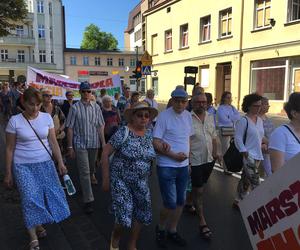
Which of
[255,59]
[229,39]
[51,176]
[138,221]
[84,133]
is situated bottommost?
[138,221]

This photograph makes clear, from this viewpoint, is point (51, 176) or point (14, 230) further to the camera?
point (14, 230)

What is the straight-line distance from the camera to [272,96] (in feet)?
68.0

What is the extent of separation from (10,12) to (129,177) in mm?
7413

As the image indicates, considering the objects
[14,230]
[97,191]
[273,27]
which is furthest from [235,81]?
[14,230]

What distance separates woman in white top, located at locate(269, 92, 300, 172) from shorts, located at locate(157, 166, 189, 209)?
124 centimetres

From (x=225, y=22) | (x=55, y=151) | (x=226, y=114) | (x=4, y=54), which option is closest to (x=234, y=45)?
(x=225, y=22)

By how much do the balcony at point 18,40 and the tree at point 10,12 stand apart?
1918 inches

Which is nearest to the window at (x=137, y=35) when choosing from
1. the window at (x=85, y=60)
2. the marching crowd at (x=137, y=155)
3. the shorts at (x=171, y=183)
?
the window at (x=85, y=60)

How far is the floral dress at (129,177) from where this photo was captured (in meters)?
3.30

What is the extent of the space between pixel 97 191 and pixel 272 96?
17.1 meters

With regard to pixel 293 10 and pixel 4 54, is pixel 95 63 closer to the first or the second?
pixel 4 54

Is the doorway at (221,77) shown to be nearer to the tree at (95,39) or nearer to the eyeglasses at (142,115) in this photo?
the eyeglasses at (142,115)

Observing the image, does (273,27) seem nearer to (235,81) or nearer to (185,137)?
(235,81)

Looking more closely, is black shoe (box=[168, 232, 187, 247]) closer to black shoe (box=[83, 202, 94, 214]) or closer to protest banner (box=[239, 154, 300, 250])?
black shoe (box=[83, 202, 94, 214])
